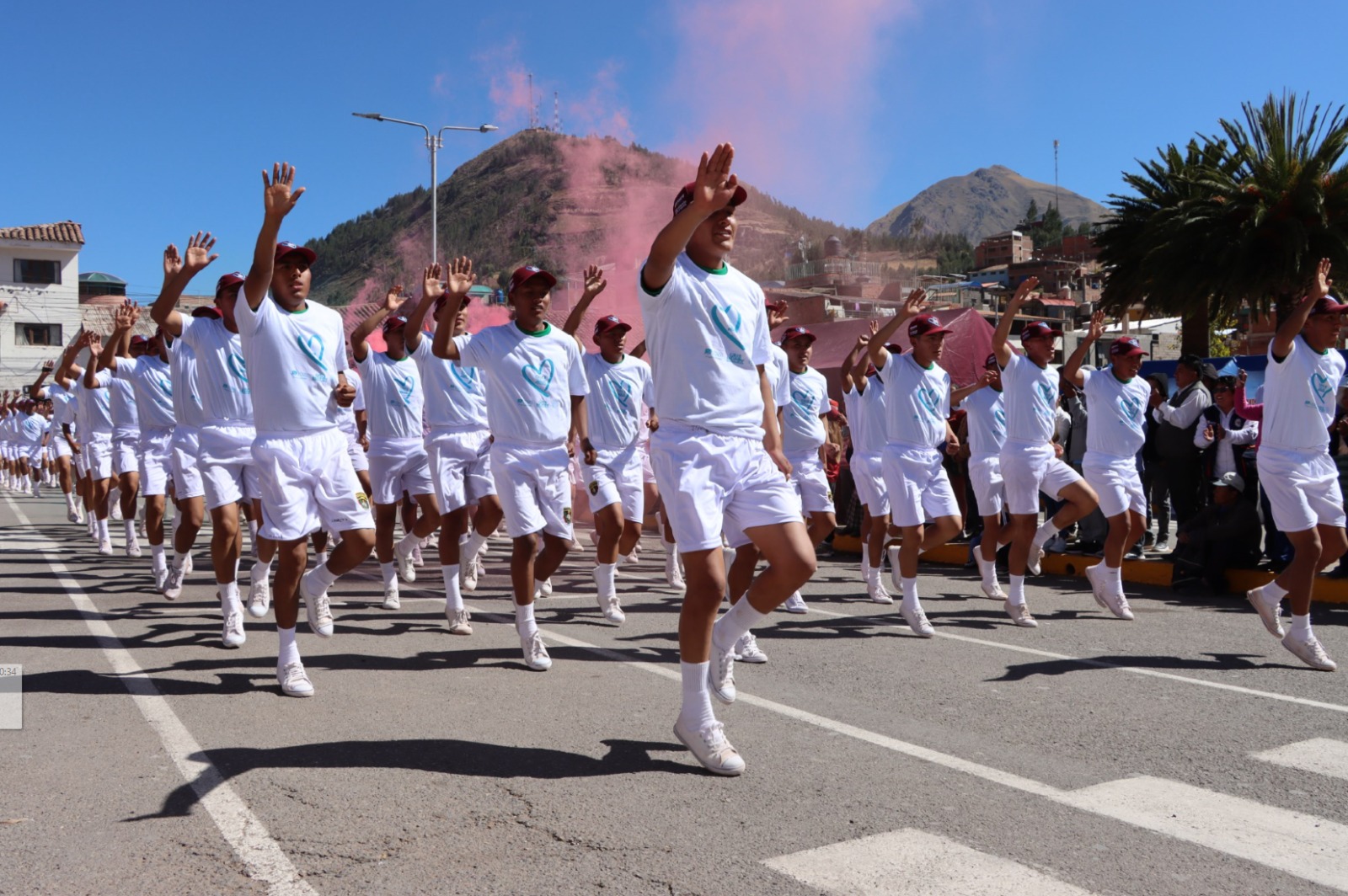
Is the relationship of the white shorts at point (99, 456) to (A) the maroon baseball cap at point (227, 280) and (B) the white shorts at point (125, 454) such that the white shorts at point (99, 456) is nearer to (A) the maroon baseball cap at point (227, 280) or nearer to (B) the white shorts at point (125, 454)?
(B) the white shorts at point (125, 454)

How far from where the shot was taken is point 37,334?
60688mm

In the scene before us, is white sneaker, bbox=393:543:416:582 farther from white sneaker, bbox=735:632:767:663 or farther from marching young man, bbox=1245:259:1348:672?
marching young man, bbox=1245:259:1348:672

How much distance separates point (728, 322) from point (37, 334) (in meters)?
A: 65.7

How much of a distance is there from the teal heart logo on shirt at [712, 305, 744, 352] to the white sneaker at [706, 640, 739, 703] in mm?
1431

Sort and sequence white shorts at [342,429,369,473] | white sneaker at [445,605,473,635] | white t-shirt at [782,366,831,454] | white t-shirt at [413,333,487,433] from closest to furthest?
white sneaker at [445,605,473,635] → white t-shirt at [413,333,487,433] → white t-shirt at [782,366,831,454] → white shorts at [342,429,369,473]

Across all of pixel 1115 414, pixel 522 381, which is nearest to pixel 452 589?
pixel 522 381

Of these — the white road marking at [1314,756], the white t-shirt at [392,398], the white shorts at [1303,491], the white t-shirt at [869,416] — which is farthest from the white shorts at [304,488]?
the white shorts at [1303,491]

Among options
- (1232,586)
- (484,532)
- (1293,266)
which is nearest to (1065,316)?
→ (1293,266)

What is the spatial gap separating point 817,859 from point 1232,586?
810cm

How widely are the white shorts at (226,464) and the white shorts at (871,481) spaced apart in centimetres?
471

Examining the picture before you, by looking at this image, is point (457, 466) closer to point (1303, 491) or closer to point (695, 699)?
point (695, 699)

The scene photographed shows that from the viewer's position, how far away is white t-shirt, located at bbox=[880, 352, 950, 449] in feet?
27.9

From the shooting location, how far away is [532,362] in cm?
677

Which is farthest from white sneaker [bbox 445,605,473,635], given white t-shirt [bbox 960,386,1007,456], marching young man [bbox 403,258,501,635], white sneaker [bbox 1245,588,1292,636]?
white sneaker [bbox 1245,588,1292,636]
